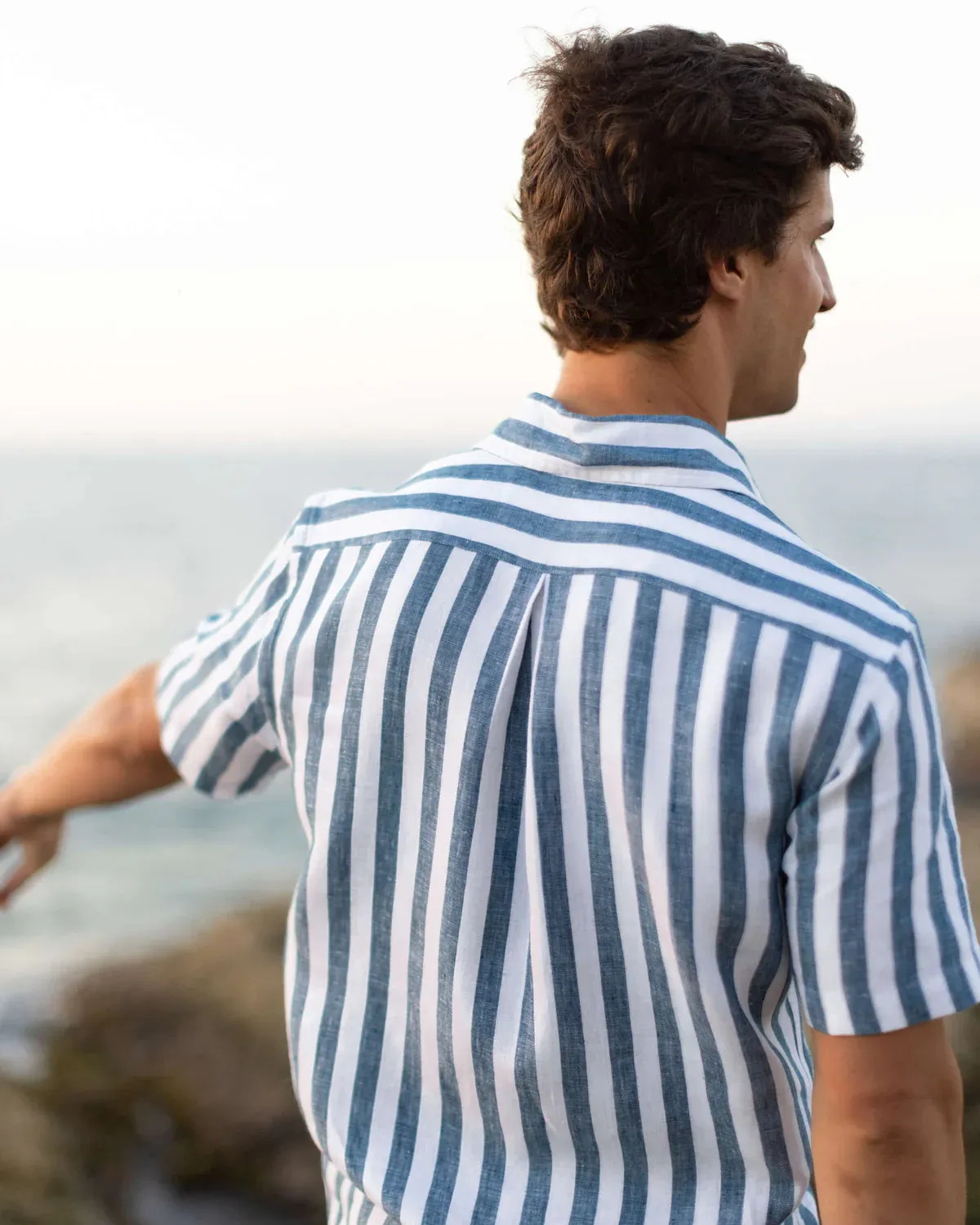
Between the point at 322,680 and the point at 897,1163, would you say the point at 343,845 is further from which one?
the point at 897,1163

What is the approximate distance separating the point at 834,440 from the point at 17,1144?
19799mm

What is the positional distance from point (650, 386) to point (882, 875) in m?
0.36

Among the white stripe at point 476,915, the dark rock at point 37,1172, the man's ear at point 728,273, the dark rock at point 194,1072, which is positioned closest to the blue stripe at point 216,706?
the white stripe at point 476,915

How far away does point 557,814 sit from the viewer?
2.66 feet

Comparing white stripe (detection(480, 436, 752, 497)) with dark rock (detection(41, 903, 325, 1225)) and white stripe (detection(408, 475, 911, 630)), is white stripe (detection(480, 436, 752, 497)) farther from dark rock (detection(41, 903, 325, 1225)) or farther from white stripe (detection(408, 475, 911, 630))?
dark rock (detection(41, 903, 325, 1225))

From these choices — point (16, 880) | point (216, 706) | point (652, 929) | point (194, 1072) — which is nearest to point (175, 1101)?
point (194, 1072)

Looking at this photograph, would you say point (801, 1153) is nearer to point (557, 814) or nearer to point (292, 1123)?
point (557, 814)

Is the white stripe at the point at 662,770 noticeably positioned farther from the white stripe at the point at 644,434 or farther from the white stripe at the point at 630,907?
the white stripe at the point at 644,434

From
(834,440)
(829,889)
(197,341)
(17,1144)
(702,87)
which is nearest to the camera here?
(829,889)

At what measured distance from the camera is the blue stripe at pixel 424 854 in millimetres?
837

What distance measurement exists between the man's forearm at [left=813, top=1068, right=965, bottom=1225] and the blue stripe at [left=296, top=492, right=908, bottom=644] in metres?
0.30

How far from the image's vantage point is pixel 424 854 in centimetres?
88

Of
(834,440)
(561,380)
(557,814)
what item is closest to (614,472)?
(561,380)

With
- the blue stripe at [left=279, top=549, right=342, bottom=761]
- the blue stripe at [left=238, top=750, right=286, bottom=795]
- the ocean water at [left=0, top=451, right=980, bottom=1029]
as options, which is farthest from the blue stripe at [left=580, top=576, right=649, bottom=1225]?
the ocean water at [left=0, top=451, right=980, bottom=1029]
